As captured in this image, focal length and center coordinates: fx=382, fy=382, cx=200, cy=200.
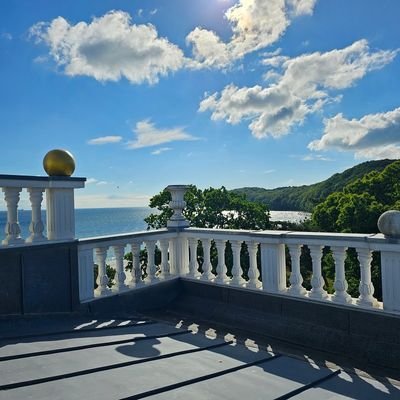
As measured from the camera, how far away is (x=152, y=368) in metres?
2.39

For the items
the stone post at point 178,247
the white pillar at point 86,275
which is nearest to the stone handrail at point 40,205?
the white pillar at point 86,275

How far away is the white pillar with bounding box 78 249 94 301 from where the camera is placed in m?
3.71

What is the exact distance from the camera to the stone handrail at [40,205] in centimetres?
332

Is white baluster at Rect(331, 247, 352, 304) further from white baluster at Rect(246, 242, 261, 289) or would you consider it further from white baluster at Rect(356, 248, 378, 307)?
white baluster at Rect(246, 242, 261, 289)

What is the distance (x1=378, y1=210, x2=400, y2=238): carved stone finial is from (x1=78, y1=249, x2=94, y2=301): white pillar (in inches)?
105

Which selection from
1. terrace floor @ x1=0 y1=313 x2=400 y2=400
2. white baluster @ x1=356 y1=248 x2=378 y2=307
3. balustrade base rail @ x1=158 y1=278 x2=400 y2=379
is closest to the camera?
terrace floor @ x1=0 y1=313 x2=400 y2=400

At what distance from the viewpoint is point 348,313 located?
3.31 metres

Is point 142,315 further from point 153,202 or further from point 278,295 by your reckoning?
point 153,202

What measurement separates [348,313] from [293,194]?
44997 millimetres

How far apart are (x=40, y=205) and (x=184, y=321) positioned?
186cm

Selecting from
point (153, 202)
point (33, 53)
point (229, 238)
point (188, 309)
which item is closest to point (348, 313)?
point (229, 238)

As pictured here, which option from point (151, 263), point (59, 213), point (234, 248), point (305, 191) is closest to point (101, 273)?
point (151, 263)

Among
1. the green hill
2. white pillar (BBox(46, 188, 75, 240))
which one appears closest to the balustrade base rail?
white pillar (BBox(46, 188, 75, 240))

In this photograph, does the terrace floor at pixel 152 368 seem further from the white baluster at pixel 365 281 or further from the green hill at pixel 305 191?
the green hill at pixel 305 191
